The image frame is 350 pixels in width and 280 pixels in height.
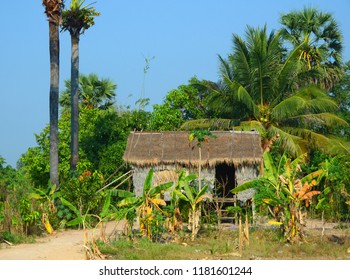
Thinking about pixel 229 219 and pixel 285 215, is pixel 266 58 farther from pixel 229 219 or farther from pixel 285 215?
pixel 285 215

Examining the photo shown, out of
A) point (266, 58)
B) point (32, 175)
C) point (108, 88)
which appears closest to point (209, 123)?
point (266, 58)

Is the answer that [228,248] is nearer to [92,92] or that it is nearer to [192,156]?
[192,156]

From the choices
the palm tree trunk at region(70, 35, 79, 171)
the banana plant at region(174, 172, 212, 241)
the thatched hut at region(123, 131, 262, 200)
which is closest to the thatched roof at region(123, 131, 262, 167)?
the thatched hut at region(123, 131, 262, 200)

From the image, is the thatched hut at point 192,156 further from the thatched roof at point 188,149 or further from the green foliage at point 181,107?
the green foliage at point 181,107

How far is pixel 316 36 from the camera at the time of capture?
2820 centimetres

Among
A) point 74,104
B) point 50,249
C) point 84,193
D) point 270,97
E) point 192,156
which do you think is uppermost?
point 270,97

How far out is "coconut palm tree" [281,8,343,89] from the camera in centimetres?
2788

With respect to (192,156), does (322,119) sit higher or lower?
higher

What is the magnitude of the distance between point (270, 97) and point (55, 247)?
11.7 meters

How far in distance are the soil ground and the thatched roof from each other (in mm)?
2391

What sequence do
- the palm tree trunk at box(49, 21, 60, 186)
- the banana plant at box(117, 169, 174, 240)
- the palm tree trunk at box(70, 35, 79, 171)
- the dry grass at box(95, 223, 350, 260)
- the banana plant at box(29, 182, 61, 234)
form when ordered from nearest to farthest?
1. the dry grass at box(95, 223, 350, 260)
2. the banana plant at box(117, 169, 174, 240)
3. the banana plant at box(29, 182, 61, 234)
4. the palm tree trunk at box(49, 21, 60, 186)
5. the palm tree trunk at box(70, 35, 79, 171)

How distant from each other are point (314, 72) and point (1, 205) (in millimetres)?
13636

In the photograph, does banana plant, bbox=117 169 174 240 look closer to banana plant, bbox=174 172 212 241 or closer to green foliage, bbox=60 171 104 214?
banana plant, bbox=174 172 212 241

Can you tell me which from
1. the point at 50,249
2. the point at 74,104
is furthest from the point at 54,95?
the point at 50,249
